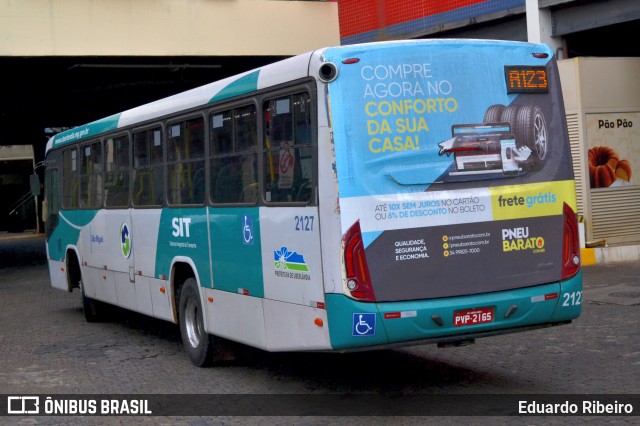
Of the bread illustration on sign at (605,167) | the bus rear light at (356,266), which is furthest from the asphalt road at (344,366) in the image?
the bread illustration on sign at (605,167)

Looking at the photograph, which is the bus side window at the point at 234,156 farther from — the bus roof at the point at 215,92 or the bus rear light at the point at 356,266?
the bus rear light at the point at 356,266

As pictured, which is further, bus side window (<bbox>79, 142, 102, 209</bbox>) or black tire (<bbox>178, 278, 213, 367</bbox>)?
bus side window (<bbox>79, 142, 102, 209</bbox>)

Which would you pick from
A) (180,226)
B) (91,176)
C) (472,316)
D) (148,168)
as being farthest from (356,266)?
(91,176)

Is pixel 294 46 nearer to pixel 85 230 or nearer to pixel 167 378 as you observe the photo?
pixel 85 230

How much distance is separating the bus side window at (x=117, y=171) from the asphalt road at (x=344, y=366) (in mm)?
1815

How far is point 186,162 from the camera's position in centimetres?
1061

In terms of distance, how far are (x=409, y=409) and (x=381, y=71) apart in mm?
2658

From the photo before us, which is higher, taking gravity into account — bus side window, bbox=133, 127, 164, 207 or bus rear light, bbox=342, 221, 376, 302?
bus side window, bbox=133, 127, 164, 207

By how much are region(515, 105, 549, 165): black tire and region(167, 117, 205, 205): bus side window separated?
3389mm

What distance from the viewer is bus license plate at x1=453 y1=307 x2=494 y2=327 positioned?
7840mm

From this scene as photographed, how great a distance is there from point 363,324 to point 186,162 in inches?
148

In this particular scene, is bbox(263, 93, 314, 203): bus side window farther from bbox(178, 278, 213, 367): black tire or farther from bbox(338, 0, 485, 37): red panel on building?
bbox(338, 0, 485, 37): red panel on building

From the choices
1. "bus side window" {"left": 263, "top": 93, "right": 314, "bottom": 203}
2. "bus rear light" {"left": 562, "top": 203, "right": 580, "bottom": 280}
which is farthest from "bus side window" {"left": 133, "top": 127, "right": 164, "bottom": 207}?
"bus rear light" {"left": 562, "top": 203, "right": 580, "bottom": 280}

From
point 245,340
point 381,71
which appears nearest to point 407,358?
point 245,340
